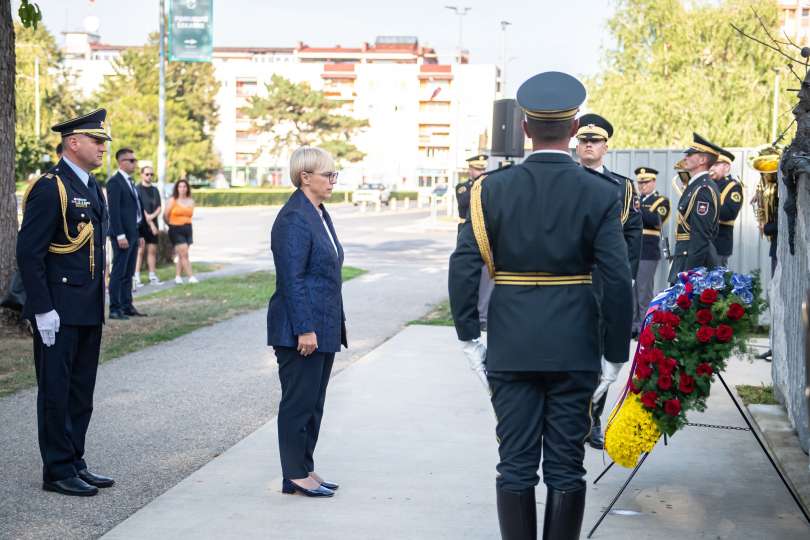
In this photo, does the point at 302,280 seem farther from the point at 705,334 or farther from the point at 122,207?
the point at 122,207

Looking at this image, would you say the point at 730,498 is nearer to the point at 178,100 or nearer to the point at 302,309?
the point at 302,309

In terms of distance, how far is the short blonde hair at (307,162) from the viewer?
5805 mm

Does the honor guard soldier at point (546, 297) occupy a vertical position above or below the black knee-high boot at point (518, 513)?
above

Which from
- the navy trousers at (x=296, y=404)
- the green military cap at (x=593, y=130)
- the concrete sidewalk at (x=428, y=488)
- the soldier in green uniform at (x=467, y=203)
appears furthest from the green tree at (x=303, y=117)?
the navy trousers at (x=296, y=404)

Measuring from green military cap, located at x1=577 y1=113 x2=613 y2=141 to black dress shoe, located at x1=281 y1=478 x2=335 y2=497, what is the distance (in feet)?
8.70

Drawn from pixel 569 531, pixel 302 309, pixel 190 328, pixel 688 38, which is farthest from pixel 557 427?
pixel 688 38

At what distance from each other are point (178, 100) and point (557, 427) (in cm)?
8314

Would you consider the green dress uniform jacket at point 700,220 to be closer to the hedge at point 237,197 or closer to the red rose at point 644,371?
the red rose at point 644,371

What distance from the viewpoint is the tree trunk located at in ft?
36.4

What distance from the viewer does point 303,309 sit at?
5.66 m

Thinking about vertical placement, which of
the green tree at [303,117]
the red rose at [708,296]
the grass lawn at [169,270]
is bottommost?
the grass lawn at [169,270]

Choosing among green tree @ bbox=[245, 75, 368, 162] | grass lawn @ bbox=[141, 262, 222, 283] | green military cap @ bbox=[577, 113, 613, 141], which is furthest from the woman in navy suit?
green tree @ bbox=[245, 75, 368, 162]

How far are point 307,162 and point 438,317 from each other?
8066mm

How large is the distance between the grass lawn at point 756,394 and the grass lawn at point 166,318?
5666mm
